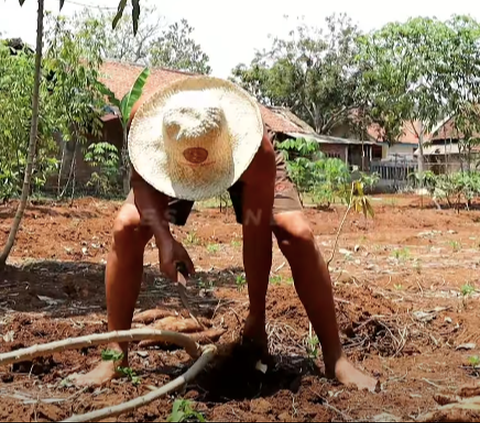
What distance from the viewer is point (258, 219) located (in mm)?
3066

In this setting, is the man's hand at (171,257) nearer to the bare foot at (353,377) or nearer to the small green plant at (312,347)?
the bare foot at (353,377)

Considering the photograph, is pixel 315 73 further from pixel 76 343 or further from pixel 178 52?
pixel 76 343

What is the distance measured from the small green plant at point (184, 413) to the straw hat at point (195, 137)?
850mm

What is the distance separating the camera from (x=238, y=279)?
5.75m

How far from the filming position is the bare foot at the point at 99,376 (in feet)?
9.37

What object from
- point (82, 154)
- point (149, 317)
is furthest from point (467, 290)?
point (82, 154)

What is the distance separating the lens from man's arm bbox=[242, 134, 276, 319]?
2945 millimetres

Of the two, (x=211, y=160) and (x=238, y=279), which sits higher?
(x=211, y=160)

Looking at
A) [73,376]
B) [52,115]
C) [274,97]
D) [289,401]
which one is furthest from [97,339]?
[274,97]

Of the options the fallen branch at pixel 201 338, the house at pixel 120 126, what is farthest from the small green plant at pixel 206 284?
the house at pixel 120 126

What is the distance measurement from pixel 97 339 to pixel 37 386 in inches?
21.3

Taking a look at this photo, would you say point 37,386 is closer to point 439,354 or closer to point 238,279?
point 439,354

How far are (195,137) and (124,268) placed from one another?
633 millimetres

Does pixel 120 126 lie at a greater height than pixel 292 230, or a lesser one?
greater
